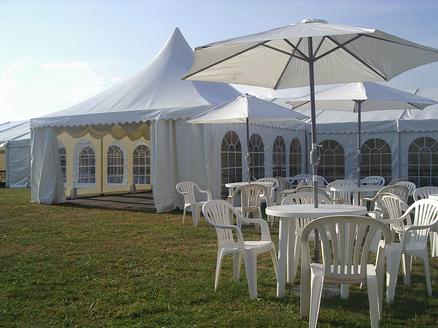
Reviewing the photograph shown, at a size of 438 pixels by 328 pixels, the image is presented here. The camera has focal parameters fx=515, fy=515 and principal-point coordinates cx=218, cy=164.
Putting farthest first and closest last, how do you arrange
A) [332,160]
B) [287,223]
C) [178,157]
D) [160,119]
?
[332,160], [178,157], [160,119], [287,223]

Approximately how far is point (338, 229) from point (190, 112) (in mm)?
7062

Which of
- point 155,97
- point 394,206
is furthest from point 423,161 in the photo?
point 394,206

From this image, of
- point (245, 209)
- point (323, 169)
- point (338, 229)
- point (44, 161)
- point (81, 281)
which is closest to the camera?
point (338, 229)

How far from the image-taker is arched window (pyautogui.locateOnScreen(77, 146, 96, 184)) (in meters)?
15.7

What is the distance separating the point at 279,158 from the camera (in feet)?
44.3

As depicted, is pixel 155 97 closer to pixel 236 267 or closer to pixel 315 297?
pixel 236 267

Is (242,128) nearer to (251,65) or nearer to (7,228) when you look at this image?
(7,228)

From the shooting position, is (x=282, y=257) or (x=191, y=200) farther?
(x=191, y=200)

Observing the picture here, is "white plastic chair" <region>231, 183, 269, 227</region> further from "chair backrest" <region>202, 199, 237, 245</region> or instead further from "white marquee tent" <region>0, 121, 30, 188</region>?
"white marquee tent" <region>0, 121, 30, 188</region>

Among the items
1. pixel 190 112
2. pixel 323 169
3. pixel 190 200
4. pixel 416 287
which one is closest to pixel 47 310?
pixel 416 287

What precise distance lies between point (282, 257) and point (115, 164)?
12869 millimetres

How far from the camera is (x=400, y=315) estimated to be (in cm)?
376

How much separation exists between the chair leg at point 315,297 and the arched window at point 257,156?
8.70 metres

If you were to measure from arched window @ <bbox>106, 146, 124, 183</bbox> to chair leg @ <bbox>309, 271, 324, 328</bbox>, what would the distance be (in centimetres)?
1360
